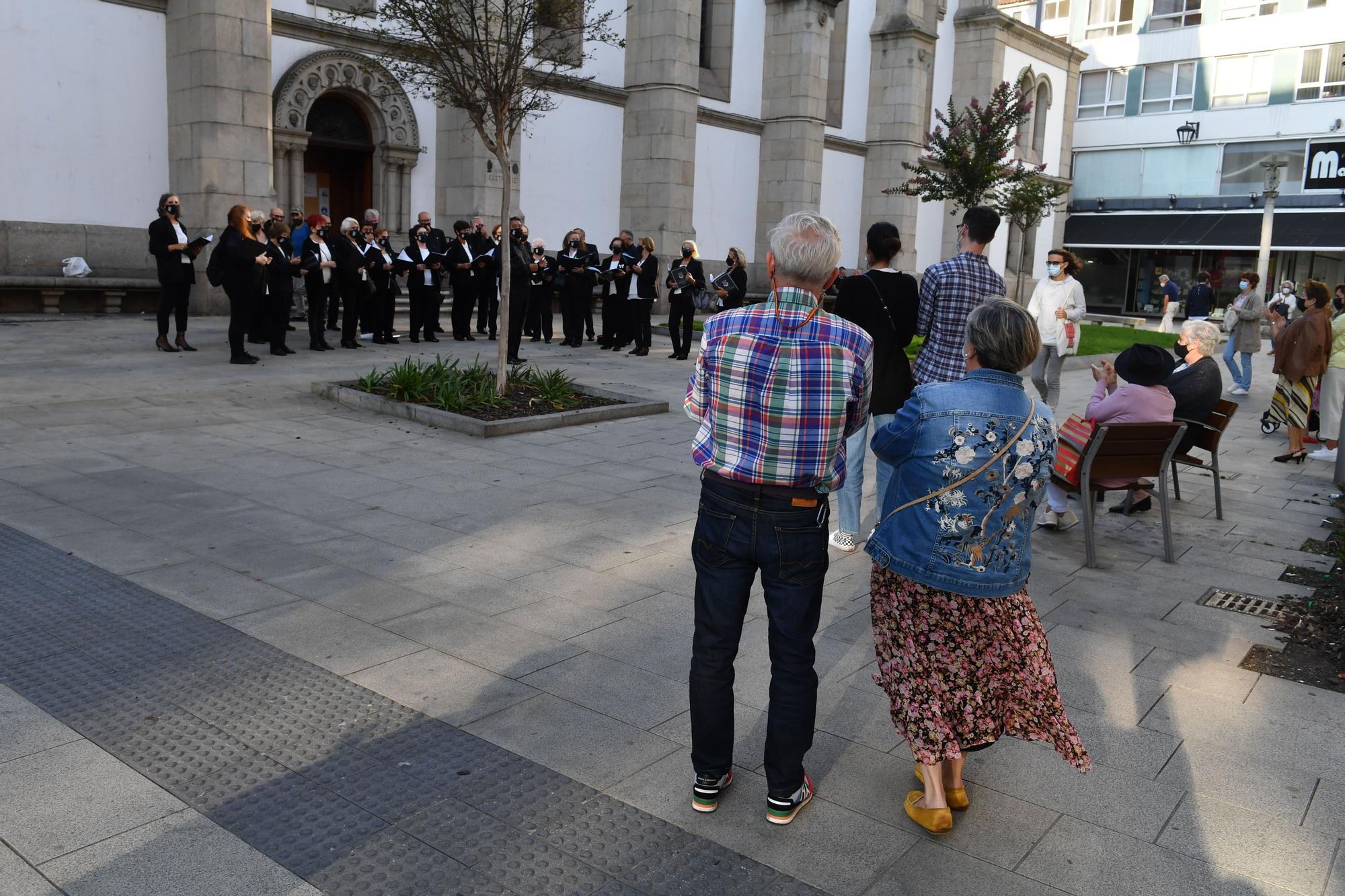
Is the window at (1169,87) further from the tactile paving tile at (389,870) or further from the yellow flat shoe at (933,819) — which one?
the tactile paving tile at (389,870)

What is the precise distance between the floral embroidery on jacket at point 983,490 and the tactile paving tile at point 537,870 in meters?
1.42

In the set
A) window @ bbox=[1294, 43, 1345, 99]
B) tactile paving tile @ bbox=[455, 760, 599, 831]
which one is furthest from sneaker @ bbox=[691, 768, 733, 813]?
window @ bbox=[1294, 43, 1345, 99]

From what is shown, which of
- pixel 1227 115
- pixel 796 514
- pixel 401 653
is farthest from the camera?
pixel 1227 115

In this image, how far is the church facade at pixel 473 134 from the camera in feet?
53.3

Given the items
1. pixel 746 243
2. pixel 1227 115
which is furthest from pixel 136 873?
pixel 1227 115

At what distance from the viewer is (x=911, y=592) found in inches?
143

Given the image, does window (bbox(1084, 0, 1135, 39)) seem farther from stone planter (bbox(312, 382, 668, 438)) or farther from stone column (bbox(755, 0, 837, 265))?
stone planter (bbox(312, 382, 668, 438))

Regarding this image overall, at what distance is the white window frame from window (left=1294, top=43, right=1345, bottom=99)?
21.0ft

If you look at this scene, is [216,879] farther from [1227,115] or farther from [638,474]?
[1227,115]

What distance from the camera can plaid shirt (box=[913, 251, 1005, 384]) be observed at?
20.4ft

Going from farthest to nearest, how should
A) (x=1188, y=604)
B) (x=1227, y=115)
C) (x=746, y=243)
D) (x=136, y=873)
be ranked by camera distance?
(x=1227, y=115)
(x=746, y=243)
(x=1188, y=604)
(x=136, y=873)

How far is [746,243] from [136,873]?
1026 inches

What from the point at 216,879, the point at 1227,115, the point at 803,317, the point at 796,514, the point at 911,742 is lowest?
the point at 216,879

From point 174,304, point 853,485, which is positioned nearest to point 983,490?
point 853,485
